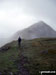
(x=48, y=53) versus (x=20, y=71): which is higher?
(x=48, y=53)

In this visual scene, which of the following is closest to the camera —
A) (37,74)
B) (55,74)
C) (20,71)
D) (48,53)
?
(55,74)

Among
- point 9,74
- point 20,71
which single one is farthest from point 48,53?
point 9,74

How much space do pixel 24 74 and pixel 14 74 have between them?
1947 millimetres

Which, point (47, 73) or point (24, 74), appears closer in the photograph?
point (47, 73)

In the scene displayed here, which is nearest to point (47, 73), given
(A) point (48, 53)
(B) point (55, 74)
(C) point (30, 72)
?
(B) point (55, 74)

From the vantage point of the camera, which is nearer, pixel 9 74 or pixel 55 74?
pixel 55 74

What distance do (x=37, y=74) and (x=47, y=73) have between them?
2379 millimetres

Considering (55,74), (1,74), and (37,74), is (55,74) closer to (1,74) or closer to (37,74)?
(37,74)

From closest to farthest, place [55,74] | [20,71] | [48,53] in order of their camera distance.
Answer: [55,74] → [20,71] → [48,53]

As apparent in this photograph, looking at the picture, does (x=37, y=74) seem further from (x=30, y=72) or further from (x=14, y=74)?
(x=14, y=74)

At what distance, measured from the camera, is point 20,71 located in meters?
25.4

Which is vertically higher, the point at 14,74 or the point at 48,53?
the point at 48,53

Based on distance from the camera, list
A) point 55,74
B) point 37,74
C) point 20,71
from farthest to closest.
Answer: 1. point 20,71
2. point 37,74
3. point 55,74

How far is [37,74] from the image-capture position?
22891 mm
